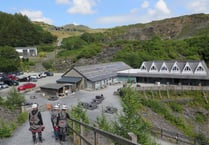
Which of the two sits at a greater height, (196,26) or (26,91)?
(196,26)

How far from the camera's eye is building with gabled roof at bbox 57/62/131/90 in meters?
43.5

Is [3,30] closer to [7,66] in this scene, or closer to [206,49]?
[7,66]

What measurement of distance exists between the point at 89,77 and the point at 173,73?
538 inches

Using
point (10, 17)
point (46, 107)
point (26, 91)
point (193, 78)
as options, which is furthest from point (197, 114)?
point (10, 17)

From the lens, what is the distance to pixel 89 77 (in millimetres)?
43812

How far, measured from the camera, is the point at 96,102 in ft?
109

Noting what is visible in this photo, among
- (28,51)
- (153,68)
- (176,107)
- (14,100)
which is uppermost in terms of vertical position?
(28,51)

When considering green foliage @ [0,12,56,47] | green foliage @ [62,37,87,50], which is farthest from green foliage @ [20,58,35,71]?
green foliage @ [0,12,56,47]

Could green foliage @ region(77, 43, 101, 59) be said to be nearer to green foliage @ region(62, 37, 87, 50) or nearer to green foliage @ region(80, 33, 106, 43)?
green foliage @ region(62, 37, 87, 50)

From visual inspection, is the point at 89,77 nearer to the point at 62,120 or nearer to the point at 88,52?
the point at 88,52

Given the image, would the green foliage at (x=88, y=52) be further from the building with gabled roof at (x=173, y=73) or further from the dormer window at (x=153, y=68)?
the dormer window at (x=153, y=68)

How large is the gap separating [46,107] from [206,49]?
4896 cm

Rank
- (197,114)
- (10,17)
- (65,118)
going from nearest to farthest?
(65,118) → (197,114) → (10,17)

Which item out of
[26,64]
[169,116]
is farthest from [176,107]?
[26,64]
